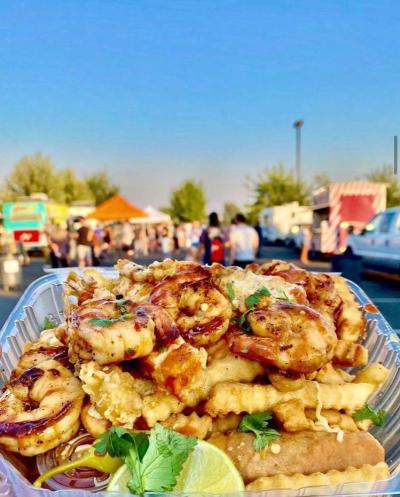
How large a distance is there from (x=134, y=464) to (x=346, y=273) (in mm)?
14588

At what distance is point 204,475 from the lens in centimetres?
133

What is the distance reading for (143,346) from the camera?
60.9 inches

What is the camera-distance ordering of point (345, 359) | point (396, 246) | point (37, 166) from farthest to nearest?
point (37, 166)
point (396, 246)
point (345, 359)

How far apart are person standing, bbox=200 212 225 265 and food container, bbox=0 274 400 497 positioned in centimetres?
742

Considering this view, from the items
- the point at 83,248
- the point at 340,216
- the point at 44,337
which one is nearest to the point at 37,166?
the point at 340,216

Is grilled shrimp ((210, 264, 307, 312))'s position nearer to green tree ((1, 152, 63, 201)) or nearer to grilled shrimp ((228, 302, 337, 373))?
grilled shrimp ((228, 302, 337, 373))

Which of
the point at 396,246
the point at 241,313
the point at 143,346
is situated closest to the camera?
the point at 143,346

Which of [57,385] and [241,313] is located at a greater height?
[241,313]

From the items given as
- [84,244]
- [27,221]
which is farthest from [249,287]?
[27,221]

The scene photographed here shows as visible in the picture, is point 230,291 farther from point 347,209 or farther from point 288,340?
point 347,209

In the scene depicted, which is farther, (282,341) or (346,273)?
(346,273)

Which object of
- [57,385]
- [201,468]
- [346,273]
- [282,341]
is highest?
[282,341]

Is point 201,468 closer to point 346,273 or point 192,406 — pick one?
point 192,406

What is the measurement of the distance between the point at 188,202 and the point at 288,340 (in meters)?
77.8
